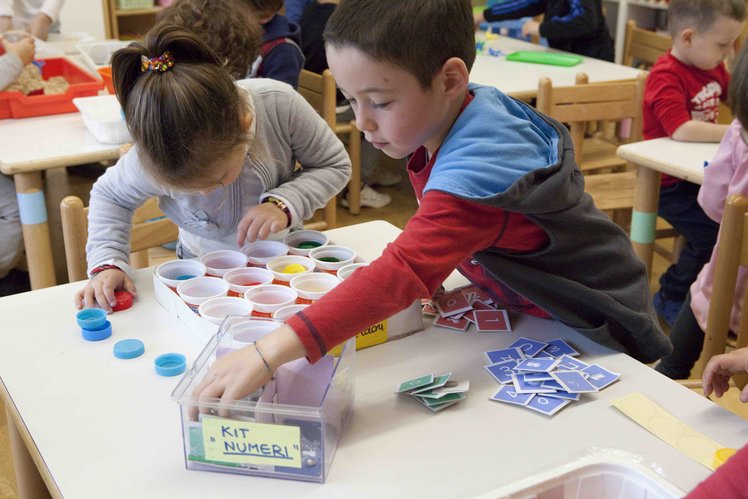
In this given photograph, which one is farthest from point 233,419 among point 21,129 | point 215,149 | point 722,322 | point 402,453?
point 21,129

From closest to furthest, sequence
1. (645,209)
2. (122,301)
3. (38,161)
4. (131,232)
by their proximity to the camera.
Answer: (122,301) < (131,232) < (38,161) < (645,209)

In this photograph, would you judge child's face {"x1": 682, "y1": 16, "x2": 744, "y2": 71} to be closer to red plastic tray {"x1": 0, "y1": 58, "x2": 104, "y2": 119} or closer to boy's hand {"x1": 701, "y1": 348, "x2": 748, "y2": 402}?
boy's hand {"x1": 701, "y1": 348, "x2": 748, "y2": 402}

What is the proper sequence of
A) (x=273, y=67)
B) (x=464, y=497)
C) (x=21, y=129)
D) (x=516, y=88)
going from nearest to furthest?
(x=464, y=497) < (x=21, y=129) < (x=273, y=67) < (x=516, y=88)

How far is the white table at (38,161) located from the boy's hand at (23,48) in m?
0.28

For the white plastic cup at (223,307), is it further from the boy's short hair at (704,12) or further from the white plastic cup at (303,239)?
the boy's short hair at (704,12)

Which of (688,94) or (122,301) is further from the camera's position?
(688,94)

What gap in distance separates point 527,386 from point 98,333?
0.62 metres

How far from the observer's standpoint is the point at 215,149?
4.06 feet

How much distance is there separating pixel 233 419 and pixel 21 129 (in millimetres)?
1810

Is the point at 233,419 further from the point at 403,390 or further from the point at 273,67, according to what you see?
the point at 273,67

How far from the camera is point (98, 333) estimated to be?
1184 millimetres

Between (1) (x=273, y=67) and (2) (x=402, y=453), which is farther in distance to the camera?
(1) (x=273, y=67)

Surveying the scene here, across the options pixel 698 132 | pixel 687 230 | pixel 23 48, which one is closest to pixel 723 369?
pixel 698 132

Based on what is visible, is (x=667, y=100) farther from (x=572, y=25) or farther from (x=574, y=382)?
(x=574, y=382)
